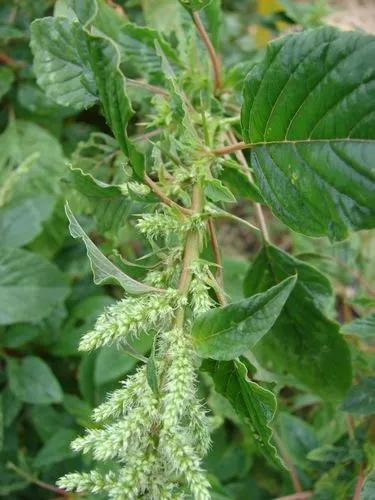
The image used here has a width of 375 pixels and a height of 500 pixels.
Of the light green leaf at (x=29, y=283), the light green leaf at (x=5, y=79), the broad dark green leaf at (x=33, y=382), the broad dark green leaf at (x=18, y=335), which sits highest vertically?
the light green leaf at (x=5, y=79)

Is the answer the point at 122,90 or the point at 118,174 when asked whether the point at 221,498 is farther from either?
the point at 122,90

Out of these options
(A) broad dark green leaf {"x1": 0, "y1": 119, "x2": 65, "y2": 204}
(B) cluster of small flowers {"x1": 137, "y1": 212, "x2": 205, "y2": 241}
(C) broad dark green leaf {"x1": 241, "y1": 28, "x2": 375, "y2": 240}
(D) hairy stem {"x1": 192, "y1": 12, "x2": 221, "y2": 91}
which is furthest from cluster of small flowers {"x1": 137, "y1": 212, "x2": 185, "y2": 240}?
(A) broad dark green leaf {"x1": 0, "y1": 119, "x2": 65, "y2": 204}

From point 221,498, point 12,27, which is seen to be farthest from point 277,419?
point 12,27

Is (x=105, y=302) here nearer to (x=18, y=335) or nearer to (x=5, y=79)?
(x=18, y=335)

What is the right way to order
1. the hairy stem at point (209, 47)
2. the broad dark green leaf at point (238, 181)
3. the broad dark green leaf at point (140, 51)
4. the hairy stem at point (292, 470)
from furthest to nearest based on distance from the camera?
the hairy stem at point (292, 470)
the broad dark green leaf at point (140, 51)
the hairy stem at point (209, 47)
the broad dark green leaf at point (238, 181)

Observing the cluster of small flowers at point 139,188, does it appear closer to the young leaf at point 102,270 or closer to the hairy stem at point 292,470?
the young leaf at point 102,270

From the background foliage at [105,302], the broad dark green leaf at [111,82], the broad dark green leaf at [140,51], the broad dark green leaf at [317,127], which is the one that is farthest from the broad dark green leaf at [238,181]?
the broad dark green leaf at [140,51]

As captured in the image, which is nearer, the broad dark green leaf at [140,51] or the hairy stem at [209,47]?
the hairy stem at [209,47]

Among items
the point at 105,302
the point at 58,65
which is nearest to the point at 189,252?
the point at 58,65
